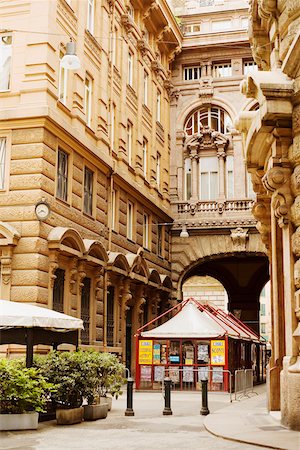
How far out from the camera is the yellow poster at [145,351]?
2339cm

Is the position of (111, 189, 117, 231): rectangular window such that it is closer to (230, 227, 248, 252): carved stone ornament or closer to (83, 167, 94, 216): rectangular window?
(83, 167, 94, 216): rectangular window

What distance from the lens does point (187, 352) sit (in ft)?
76.3

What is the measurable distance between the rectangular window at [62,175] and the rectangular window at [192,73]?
676 inches

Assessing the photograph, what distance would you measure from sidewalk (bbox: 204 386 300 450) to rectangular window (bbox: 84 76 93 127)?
12.9 m

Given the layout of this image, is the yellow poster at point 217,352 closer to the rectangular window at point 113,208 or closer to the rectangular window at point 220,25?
the rectangular window at point 113,208

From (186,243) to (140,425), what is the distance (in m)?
23.1

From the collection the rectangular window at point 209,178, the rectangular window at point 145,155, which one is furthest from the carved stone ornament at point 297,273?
the rectangular window at point 209,178

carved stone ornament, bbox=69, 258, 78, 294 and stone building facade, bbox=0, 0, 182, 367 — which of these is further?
carved stone ornament, bbox=69, 258, 78, 294

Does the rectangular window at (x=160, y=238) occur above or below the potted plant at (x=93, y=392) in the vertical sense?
above

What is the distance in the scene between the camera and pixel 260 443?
386 inches

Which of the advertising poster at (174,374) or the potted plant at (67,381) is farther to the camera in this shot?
the advertising poster at (174,374)

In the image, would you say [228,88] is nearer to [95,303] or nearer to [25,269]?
[95,303]

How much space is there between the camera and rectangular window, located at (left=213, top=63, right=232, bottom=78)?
37594 mm

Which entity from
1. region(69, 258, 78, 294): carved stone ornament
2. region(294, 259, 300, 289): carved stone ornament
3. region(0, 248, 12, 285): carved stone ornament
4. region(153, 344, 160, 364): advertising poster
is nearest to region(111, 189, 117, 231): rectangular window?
region(69, 258, 78, 294): carved stone ornament
